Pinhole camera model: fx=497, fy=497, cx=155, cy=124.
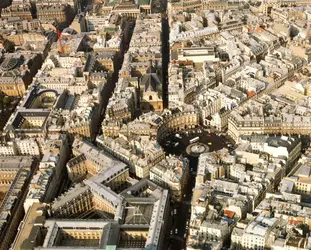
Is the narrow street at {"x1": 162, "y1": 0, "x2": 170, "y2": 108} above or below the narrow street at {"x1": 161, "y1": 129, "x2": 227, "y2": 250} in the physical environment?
above

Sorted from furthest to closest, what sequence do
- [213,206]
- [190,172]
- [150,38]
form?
[150,38], [190,172], [213,206]

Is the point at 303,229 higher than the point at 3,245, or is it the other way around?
the point at 303,229

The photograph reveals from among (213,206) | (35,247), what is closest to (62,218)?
(35,247)

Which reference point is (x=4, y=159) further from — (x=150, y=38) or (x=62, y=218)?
(x=150, y=38)

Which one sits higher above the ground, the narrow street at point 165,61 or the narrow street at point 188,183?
the narrow street at point 165,61

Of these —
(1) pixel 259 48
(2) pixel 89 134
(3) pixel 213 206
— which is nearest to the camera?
(3) pixel 213 206

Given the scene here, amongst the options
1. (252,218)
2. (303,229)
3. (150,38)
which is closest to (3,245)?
(252,218)

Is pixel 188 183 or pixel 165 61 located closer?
pixel 188 183

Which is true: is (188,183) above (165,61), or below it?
below

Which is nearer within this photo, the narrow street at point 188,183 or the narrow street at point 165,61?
the narrow street at point 188,183

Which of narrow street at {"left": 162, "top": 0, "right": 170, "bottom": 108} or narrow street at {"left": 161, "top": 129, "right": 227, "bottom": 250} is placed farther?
narrow street at {"left": 162, "top": 0, "right": 170, "bottom": 108}

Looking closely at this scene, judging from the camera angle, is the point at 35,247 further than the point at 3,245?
No
